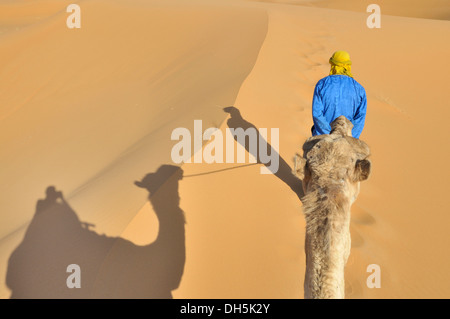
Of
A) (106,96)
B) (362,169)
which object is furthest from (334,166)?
(106,96)

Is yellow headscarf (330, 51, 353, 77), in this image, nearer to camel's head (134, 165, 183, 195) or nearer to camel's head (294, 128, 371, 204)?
camel's head (294, 128, 371, 204)

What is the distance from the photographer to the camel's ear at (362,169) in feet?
7.18

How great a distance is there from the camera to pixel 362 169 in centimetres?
222

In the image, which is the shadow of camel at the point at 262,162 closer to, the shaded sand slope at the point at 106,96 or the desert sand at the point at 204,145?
the desert sand at the point at 204,145

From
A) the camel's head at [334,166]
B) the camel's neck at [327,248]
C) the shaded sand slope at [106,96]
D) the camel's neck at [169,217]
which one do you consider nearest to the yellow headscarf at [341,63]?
the camel's head at [334,166]

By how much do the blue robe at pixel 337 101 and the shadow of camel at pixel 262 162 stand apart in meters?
0.89

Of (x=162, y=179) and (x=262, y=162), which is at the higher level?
(x=262, y=162)

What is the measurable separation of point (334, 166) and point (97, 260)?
2.35 metres

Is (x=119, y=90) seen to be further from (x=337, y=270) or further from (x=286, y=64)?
(x=337, y=270)

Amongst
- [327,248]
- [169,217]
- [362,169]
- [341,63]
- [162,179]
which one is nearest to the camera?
[327,248]

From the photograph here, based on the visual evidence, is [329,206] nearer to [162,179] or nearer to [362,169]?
[362,169]

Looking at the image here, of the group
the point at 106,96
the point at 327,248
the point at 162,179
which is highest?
the point at 106,96

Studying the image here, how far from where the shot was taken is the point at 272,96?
6.58 meters
